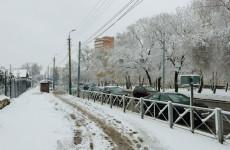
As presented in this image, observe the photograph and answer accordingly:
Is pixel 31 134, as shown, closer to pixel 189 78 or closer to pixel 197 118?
pixel 189 78

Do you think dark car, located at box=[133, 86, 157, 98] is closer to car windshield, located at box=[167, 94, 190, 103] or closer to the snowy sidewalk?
car windshield, located at box=[167, 94, 190, 103]

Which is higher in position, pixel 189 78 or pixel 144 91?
pixel 189 78

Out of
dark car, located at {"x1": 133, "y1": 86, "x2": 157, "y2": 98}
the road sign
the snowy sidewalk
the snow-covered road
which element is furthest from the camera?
dark car, located at {"x1": 133, "y1": 86, "x2": 157, "y2": 98}

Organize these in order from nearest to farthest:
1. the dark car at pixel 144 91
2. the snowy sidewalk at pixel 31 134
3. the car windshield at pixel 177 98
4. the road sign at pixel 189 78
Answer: the snowy sidewalk at pixel 31 134 < the road sign at pixel 189 78 < the car windshield at pixel 177 98 < the dark car at pixel 144 91

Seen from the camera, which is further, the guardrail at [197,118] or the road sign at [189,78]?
the road sign at [189,78]

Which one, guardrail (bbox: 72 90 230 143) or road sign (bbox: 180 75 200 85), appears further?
road sign (bbox: 180 75 200 85)

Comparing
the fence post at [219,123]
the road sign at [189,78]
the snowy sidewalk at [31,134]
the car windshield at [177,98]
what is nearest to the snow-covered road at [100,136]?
A: the snowy sidewalk at [31,134]

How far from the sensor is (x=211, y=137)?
216 inches

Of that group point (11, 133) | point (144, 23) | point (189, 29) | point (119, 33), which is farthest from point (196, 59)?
point (119, 33)

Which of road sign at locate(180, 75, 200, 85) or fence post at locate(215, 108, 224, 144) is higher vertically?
road sign at locate(180, 75, 200, 85)

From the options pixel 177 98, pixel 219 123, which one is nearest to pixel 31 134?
pixel 219 123

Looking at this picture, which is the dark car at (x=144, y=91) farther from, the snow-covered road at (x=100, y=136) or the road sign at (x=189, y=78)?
the road sign at (x=189, y=78)

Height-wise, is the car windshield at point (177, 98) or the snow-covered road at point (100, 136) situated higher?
the car windshield at point (177, 98)

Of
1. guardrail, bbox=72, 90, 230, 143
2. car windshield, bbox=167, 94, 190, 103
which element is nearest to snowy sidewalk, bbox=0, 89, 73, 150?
guardrail, bbox=72, 90, 230, 143
